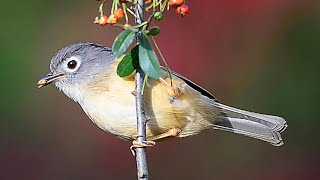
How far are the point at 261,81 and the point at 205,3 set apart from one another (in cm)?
56

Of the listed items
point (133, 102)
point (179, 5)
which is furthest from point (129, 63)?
point (133, 102)

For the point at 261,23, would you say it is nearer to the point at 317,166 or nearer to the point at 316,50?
the point at 316,50

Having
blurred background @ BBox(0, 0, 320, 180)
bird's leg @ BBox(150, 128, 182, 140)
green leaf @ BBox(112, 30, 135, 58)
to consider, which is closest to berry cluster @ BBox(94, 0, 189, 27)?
green leaf @ BBox(112, 30, 135, 58)

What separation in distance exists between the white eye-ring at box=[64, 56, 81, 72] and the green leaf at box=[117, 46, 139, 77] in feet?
2.75

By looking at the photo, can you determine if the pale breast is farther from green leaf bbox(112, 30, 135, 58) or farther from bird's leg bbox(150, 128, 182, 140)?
green leaf bbox(112, 30, 135, 58)

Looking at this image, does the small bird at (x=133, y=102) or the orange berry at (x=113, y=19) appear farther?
the small bird at (x=133, y=102)

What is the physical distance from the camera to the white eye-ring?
148 inches

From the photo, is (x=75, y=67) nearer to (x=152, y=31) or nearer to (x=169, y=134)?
(x=169, y=134)

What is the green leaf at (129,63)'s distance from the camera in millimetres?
2881

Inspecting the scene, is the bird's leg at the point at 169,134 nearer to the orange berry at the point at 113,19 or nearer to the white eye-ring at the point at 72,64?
the white eye-ring at the point at 72,64

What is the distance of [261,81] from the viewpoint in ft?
18.9

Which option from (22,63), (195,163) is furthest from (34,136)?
(195,163)

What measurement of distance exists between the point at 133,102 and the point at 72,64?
378 mm

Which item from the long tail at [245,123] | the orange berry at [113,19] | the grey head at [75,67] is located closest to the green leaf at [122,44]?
the orange berry at [113,19]
